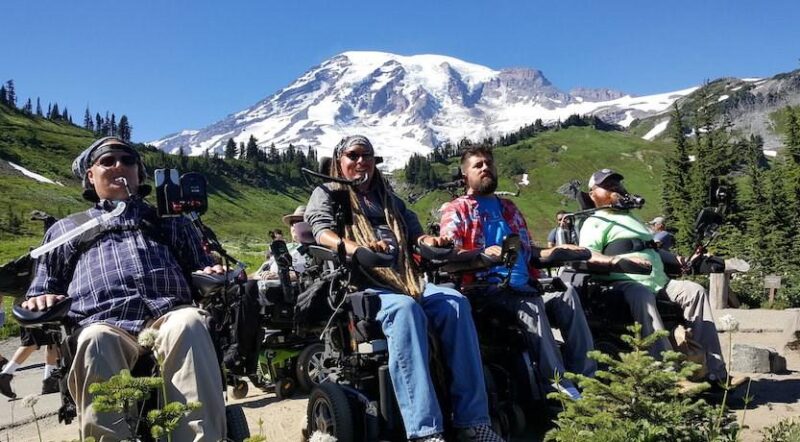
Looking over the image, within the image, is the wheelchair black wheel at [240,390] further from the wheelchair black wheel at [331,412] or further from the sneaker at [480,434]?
the sneaker at [480,434]

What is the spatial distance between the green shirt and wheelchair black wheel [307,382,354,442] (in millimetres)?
2859

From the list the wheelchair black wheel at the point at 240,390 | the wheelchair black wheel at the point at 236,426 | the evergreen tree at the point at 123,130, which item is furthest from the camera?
the evergreen tree at the point at 123,130

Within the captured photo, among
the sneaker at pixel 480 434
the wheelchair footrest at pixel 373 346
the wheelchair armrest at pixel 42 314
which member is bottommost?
the sneaker at pixel 480 434

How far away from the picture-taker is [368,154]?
451 cm

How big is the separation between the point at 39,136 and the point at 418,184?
264ft

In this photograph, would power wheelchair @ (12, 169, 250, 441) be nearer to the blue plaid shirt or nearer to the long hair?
the blue plaid shirt

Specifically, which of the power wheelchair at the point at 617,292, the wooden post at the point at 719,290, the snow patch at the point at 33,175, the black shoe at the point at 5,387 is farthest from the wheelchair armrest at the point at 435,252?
the snow patch at the point at 33,175

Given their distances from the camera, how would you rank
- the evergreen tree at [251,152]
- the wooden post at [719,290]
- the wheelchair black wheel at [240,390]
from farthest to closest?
the evergreen tree at [251,152] < the wooden post at [719,290] < the wheelchair black wheel at [240,390]

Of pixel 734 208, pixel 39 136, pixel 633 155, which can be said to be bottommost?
pixel 734 208

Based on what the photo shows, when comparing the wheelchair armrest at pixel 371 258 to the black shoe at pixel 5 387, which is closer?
the wheelchair armrest at pixel 371 258

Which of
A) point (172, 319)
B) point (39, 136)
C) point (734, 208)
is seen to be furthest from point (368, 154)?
point (39, 136)

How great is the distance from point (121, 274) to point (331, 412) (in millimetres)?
1381

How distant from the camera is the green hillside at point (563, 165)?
143m

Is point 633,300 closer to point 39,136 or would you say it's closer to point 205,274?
point 205,274
